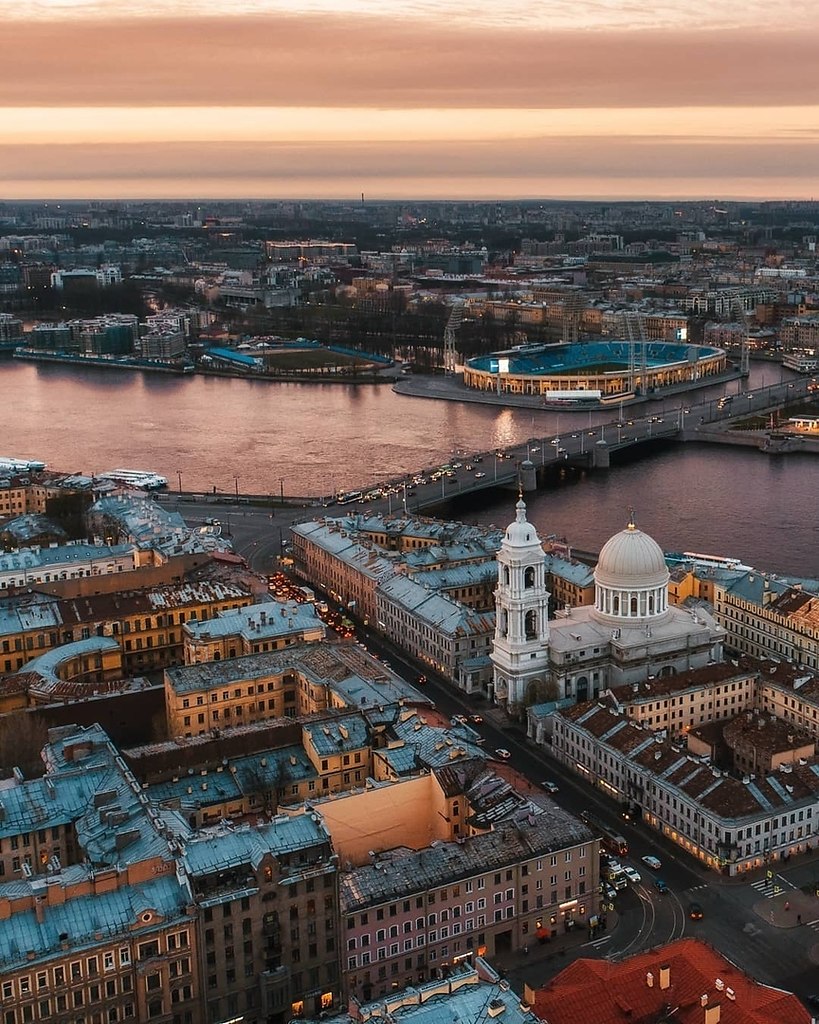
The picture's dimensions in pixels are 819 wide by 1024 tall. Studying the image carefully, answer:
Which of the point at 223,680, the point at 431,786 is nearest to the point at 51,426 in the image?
the point at 223,680

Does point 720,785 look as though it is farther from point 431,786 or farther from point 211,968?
point 211,968

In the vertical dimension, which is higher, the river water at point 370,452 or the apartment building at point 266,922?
the apartment building at point 266,922

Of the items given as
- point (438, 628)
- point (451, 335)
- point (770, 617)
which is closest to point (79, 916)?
point (438, 628)

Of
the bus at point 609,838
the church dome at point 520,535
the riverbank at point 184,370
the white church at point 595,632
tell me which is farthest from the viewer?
the riverbank at point 184,370

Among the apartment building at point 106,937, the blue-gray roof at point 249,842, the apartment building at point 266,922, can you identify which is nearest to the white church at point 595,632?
the blue-gray roof at point 249,842

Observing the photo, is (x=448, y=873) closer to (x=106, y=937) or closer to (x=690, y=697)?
(x=106, y=937)

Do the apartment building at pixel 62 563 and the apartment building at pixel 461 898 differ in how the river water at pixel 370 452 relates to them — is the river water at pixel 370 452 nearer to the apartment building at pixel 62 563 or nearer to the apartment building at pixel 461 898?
the apartment building at pixel 62 563
